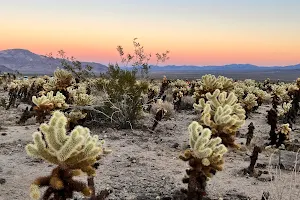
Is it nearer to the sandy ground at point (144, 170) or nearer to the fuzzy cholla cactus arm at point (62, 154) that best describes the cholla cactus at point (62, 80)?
the sandy ground at point (144, 170)

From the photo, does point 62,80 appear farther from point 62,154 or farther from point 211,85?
point 62,154

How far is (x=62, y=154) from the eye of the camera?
3410mm

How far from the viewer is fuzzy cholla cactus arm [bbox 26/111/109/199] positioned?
340 cm

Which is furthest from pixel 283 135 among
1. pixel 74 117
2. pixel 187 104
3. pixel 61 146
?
pixel 187 104

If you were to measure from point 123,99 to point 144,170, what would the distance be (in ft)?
14.6

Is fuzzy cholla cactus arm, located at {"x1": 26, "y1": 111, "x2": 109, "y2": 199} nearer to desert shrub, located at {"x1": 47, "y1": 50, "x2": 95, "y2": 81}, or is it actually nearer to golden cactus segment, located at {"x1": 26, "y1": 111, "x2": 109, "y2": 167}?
golden cactus segment, located at {"x1": 26, "y1": 111, "x2": 109, "y2": 167}

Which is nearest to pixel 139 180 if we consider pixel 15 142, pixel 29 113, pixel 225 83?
pixel 15 142

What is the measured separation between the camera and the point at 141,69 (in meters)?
12.4

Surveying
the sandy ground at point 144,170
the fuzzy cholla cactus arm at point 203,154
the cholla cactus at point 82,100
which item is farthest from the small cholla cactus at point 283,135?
the fuzzy cholla cactus arm at point 203,154

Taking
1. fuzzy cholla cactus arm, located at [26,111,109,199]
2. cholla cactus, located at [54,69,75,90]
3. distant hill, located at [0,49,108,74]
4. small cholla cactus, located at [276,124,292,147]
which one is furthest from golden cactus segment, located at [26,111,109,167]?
distant hill, located at [0,49,108,74]

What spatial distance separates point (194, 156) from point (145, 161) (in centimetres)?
303

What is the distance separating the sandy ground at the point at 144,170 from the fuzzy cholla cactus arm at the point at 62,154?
85.6 inches

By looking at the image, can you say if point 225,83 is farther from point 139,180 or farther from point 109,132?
point 139,180

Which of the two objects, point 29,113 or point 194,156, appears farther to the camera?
point 29,113
